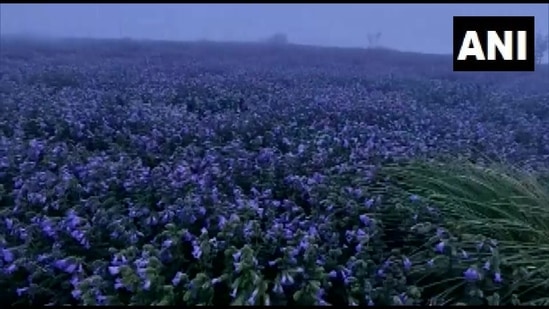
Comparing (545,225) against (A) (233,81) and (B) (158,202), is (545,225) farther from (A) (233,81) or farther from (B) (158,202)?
(A) (233,81)

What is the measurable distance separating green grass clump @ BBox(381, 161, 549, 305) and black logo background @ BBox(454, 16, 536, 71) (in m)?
0.88

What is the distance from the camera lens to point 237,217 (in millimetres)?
3379

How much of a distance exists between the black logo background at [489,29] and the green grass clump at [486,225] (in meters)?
0.88

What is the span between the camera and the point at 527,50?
5.12 m

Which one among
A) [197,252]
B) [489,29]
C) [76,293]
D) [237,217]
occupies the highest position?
[489,29]

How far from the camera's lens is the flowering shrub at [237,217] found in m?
2.98

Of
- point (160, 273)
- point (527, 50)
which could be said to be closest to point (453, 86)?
point (527, 50)

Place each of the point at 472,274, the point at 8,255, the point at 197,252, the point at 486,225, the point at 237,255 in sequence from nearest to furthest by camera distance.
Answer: the point at 472,274 < the point at 237,255 < the point at 197,252 < the point at 8,255 < the point at 486,225

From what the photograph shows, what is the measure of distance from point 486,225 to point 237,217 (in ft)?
4.48

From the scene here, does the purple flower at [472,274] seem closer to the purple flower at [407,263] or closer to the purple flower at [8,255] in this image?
the purple flower at [407,263]

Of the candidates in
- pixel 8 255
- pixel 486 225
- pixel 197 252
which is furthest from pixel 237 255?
pixel 486 225

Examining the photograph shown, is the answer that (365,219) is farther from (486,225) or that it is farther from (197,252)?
(197,252)

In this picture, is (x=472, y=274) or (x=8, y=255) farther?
(x=8, y=255)

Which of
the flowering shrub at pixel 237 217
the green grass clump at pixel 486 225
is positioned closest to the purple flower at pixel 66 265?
the flowering shrub at pixel 237 217
